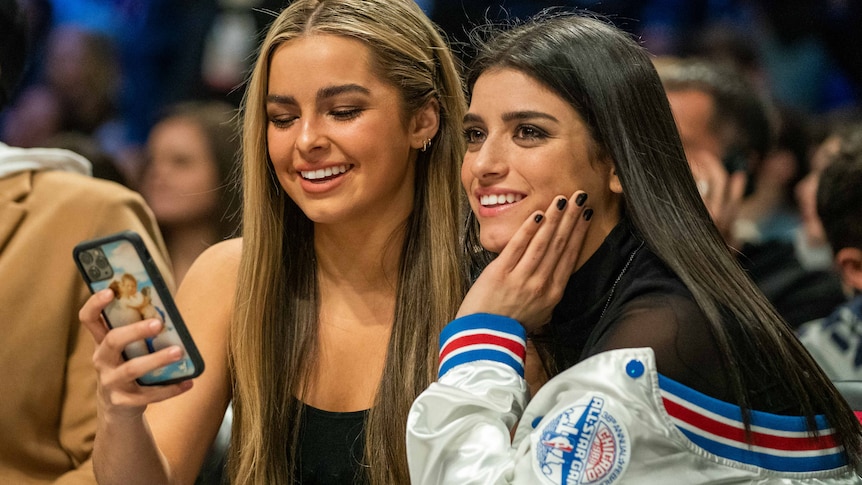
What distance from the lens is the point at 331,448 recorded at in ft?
7.66

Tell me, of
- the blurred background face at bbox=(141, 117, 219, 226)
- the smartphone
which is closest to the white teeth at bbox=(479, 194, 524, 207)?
the smartphone

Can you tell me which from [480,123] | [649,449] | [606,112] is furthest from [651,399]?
[480,123]

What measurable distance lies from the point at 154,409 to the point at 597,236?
1004 mm

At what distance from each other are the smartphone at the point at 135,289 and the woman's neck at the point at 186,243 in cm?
255

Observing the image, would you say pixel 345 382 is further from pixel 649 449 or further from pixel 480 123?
pixel 649 449

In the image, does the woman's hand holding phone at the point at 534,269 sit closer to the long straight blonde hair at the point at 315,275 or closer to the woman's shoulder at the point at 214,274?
the long straight blonde hair at the point at 315,275

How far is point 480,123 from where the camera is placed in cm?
212

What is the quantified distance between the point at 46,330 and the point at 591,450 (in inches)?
51.3

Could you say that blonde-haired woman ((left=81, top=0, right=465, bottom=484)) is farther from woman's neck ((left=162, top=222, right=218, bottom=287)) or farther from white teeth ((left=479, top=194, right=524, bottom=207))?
woman's neck ((left=162, top=222, right=218, bottom=287))

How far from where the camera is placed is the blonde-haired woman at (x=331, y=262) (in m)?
2.33

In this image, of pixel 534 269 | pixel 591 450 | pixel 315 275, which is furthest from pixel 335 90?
pixel 591 450

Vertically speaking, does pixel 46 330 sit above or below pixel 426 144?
below

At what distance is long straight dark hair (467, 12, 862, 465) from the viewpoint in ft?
5.99

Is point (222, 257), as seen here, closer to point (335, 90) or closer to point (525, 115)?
point (335, 90)
